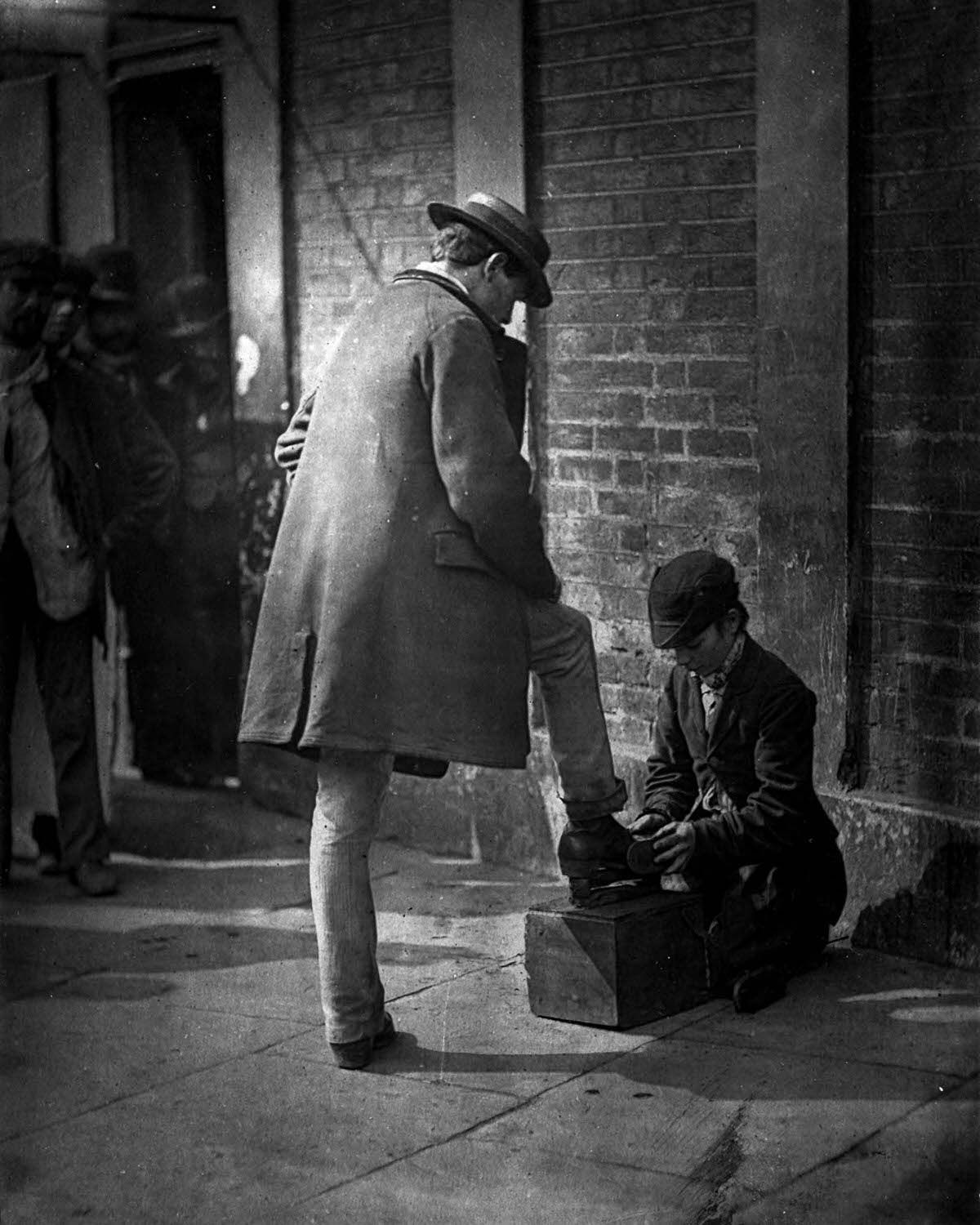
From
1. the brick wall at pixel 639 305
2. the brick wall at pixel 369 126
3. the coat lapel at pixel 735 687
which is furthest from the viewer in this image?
the brick wall at pixel 369 126

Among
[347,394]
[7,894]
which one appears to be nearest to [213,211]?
[347,394]

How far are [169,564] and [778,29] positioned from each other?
3.15 m

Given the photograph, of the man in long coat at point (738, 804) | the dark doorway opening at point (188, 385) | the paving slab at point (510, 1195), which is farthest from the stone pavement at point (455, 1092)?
the dark doorway opening at point (188, 385)

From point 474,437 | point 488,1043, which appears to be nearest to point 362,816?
point 488,1043

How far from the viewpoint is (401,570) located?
15.3ft

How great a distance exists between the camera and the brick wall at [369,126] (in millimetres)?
5844

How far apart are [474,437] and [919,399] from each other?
4.42 ft

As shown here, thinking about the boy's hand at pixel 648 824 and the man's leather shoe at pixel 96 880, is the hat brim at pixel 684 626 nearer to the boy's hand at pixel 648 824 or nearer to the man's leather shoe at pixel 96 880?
the boy's hand at pixel 648 824

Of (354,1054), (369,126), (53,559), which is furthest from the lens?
(53,559)

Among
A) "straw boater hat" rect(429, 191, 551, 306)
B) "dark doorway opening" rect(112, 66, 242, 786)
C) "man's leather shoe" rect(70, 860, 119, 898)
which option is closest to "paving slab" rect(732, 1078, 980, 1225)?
"straw boater hat" rect(429, 191, 551, 306)

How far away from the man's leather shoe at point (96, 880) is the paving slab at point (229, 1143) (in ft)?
5.75

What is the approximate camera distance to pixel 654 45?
5559 millimetres

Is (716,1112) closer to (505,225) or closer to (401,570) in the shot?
(401,570)

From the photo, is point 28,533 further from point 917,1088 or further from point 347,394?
point 917,1088
